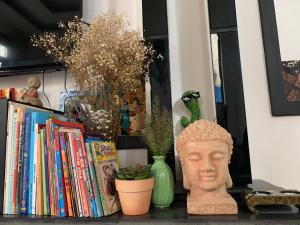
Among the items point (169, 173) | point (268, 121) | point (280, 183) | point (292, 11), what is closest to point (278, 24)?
point (292, 11)

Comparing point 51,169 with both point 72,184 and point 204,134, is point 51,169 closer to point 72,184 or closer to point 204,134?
point 72,184

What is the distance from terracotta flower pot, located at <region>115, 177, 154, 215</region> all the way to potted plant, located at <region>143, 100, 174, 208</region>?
75 mm

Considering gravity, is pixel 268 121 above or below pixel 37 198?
above

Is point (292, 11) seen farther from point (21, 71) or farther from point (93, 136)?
point (21, 71)

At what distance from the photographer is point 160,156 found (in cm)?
79

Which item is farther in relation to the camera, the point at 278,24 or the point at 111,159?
the point at 278,24

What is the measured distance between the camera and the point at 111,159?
79 centimetres

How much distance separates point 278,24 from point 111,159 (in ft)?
3.08

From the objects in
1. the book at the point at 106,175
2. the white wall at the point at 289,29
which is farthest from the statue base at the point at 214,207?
the white wall at the point at 289,29

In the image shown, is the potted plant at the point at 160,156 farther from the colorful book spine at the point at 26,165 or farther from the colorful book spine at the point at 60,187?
the colorful book spine at the point at 26,165

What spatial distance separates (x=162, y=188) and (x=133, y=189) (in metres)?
0.13

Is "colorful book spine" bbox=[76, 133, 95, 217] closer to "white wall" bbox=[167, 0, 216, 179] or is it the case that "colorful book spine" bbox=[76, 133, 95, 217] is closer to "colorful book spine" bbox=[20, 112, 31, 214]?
"colorful book spine" bbox=[20, 112, 31, 214]

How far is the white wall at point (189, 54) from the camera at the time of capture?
3.43ft

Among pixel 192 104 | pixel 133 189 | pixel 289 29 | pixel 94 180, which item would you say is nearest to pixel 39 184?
pixel 94 180
